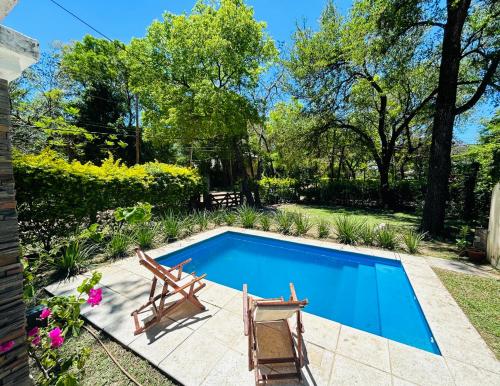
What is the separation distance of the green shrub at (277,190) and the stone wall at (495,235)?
37.5 ft

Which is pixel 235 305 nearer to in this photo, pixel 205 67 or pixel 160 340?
pixel 160 340

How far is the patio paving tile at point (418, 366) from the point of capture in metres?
2.38

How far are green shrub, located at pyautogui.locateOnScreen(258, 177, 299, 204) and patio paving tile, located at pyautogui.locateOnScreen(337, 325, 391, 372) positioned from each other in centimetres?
1291

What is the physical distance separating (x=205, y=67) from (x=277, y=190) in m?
9.12

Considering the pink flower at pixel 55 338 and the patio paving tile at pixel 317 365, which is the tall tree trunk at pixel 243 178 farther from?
the pink flower at pixel 55 338

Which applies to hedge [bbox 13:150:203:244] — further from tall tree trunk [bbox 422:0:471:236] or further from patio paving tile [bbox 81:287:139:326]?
tall tree trunk [bbox 422:0:471:236]

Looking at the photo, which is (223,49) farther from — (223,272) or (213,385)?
(213,385)

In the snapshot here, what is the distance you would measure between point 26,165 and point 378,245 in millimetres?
9105

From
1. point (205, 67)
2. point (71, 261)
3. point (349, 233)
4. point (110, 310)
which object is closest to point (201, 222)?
point (71, 261)

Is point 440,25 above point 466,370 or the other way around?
above

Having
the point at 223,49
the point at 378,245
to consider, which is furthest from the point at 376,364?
the point at 223,49

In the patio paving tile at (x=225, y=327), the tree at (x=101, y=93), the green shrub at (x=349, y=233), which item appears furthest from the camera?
the tree at (x=101, y=93)

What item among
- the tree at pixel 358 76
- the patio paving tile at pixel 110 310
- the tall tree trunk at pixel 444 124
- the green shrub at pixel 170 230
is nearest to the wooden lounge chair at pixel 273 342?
the patio paving tile at pixel 110 310

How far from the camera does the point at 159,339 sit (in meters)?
2.95
